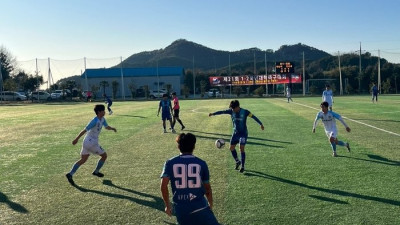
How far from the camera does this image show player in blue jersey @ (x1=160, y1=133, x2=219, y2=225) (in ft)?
14.8

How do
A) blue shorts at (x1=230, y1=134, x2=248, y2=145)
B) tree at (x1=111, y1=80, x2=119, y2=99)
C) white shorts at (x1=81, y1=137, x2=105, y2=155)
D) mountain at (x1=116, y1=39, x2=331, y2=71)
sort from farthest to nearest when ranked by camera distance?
mountain at (x1=116, y1=39, x2=331, y2=71) < tree at (x1=111, y1=80, x2=119, y2=99) < blue shorts at (x1=230, y1=134, x2=248, y2=145) < white shorts at (x1=81, y1=137, x2=105, y2=155)

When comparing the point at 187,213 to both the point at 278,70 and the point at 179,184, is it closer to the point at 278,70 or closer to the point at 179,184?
the point at 179,184

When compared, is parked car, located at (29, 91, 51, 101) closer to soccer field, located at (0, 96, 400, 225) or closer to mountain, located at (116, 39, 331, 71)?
soccer field, located at (0, 96, 400, 225)

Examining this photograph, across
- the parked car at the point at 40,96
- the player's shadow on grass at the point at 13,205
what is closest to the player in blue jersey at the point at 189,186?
the player's shadow on grass at the point at 13,205

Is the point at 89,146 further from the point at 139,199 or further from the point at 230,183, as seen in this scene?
the point at 230,183

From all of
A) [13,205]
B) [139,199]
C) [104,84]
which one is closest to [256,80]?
[104,84]

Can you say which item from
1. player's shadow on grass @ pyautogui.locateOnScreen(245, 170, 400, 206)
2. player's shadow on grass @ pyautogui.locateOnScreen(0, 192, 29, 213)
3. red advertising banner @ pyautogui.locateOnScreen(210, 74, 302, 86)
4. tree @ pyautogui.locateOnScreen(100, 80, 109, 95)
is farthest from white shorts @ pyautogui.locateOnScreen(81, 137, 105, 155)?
tree @ pyautogui.locateOnScreen(100, 80, 109, 95)

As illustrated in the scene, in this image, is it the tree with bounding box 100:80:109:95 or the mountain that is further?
the mountain

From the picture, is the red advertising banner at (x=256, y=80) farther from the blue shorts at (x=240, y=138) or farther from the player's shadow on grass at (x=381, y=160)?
the blue shorts at (x=240, y=138)

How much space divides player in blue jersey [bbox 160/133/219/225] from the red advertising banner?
2850 inches

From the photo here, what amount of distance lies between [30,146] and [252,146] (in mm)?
8561

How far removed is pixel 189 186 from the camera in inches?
179

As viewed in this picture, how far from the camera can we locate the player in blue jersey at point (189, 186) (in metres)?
4.50

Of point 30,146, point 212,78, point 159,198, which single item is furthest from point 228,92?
point 159,198
